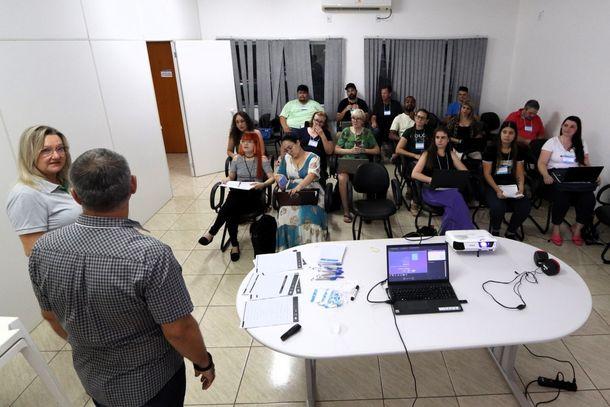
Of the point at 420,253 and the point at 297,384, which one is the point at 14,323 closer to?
the point at 297,384

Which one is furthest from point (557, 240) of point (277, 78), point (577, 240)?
point (277, 78)

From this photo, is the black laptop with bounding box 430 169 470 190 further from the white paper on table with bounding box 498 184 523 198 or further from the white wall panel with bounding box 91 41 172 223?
the white wall panel with bounding box 91 41 172 223

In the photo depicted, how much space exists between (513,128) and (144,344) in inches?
157

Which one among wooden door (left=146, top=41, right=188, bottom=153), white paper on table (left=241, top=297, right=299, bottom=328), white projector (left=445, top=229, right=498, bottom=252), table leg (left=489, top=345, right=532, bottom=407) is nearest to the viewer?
white paper on table (left=241, top=297, right=299, bottom=328)

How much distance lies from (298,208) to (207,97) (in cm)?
350

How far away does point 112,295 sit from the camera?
110 cm

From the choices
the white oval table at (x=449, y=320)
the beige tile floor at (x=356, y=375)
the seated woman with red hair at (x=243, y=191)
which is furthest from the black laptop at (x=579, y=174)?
the seated woman with red hair at (x=243, y=191)

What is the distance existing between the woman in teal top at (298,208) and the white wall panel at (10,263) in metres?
2.09

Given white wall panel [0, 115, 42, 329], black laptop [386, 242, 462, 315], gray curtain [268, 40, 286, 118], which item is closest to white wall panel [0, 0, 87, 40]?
white wall panel [0, 115, 42, 329]

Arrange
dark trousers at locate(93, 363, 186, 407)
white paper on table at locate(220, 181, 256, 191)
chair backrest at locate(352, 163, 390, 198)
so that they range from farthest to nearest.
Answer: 1. chair backrest at locate(352, 163, 390, 198)
2. white paper on table at locate(220, 181, 256, 191)
3. dark trousers at locate(93, 363, 186, 407)

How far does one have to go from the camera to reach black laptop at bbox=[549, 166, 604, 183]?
3711 mm

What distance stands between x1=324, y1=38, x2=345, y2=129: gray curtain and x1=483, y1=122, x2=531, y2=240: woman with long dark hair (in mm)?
3481

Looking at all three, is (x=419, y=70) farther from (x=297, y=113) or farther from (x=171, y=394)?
(x=171, y=394)

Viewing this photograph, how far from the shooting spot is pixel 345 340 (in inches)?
64.7
